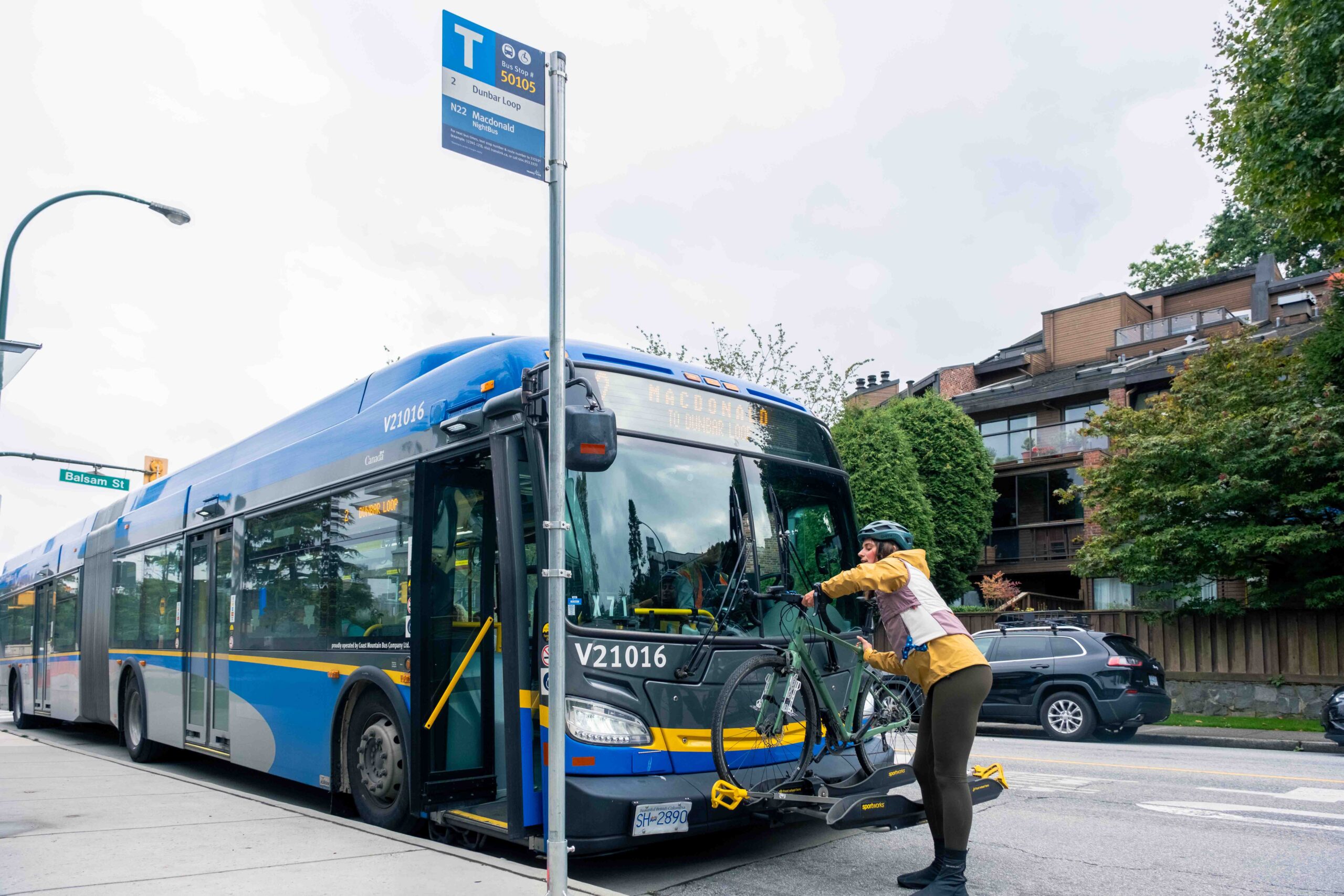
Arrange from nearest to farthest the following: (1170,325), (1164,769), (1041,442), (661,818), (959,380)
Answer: (661,818)
(1164,769)
(1041,442)
(1170,325)
(959,380)

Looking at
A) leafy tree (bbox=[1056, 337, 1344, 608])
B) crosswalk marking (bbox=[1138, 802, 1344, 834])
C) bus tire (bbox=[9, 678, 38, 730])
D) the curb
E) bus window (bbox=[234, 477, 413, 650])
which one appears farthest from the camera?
bus tire (bbox=[9, 678, 38, 730])

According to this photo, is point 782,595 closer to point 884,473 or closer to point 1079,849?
point 1079,849

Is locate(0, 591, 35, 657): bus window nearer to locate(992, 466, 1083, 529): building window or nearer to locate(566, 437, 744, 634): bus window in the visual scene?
locate(566, 437, 744, 634): bus window

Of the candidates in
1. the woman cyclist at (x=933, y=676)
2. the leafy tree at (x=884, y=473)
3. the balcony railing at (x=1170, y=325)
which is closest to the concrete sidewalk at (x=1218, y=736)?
the leafy tree at (x=884, y=473)

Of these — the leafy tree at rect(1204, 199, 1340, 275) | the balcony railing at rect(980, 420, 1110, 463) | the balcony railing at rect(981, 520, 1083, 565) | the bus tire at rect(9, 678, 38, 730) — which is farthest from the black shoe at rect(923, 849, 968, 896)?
the leafy tree at rect(1204, 199, 1340, 275)

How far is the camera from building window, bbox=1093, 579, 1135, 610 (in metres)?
31.2

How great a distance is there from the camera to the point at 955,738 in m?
5.38

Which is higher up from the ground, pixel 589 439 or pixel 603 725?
pixel 589 439

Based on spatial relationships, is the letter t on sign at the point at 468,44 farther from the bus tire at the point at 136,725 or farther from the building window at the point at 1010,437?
the building window at the point at 1010,437

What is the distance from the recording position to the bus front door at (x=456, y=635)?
680 centimetres

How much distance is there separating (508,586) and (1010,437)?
34024 mm

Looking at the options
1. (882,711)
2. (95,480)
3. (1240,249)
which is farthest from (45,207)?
(1240,249)

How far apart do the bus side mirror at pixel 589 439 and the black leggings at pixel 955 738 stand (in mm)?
2110

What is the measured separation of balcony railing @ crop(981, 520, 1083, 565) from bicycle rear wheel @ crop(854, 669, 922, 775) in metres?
29.1
